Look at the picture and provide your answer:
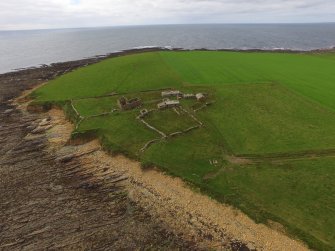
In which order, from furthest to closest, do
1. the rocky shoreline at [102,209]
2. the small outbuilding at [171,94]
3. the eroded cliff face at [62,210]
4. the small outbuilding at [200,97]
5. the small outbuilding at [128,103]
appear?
1. the small outbuilding at [171,94]
2. the small outbuilding at [200,97]
3. the small outbuilding at [128,103]
4. the eroded cliff face at [62,210]
5. the rocky shoreline at [102,209]

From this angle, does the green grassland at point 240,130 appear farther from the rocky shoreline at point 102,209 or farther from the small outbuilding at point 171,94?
the small outbuilding at point 171,94

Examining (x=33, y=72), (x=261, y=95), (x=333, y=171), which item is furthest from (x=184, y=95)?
(x=33, y=72)

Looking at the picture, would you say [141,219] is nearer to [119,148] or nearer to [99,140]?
[119,148]

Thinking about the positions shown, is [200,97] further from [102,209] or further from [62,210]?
[62,210]

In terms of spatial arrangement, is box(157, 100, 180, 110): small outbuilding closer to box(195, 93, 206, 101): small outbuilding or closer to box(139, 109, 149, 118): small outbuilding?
box(139, 109, 149, 118): small outbuilding

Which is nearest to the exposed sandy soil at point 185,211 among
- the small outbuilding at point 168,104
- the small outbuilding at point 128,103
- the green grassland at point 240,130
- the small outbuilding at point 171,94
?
the green grassland at point 240,130
